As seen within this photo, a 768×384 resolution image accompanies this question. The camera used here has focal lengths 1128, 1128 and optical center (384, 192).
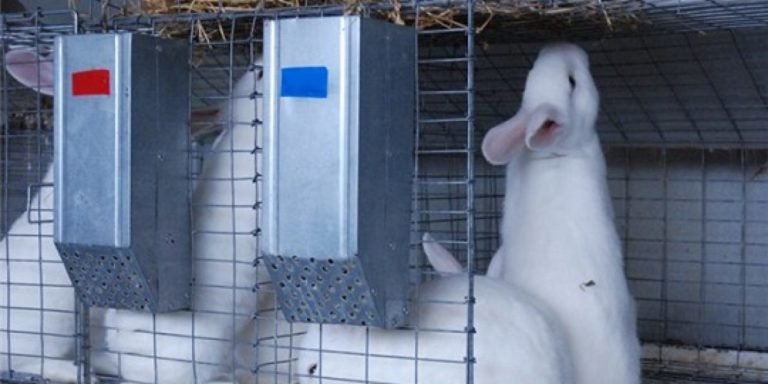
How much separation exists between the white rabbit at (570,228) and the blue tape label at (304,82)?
65 centimetres

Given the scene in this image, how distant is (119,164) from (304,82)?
1.82 ft

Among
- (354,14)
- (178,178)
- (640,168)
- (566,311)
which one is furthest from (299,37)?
(640,168)

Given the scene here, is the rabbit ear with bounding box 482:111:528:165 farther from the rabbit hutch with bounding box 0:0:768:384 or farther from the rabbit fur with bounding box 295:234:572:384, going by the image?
the rabbit fur with bounding box 295:234:572:384

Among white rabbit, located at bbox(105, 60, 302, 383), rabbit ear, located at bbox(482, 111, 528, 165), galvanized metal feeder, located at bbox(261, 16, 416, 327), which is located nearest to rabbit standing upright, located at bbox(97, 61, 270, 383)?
white rabbit, located at bbox(105, 60, 302, 383)

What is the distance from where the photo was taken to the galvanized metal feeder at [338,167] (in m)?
2.34

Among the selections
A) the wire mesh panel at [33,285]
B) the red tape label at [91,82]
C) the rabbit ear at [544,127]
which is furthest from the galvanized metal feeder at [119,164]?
the rabbit ear at [544,127]

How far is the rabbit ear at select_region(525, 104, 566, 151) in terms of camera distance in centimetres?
277

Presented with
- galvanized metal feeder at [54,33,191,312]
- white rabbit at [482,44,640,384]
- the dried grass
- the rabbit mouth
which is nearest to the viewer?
the dried grass

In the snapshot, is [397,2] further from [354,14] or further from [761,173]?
[761,173]

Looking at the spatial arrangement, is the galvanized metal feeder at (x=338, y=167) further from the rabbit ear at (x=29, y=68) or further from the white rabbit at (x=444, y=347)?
the rabbit ear at (x=29, y=68)

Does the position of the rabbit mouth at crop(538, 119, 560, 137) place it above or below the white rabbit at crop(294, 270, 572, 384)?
above

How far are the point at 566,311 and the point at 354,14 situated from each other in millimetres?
1022

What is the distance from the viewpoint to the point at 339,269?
236cm

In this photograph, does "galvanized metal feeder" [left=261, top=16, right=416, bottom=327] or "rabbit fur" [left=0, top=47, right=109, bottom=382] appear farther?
"rabbit fur" [left=0, top=47, right=109, bottom=382]
